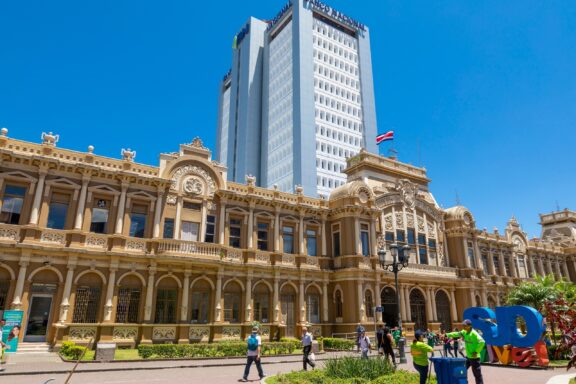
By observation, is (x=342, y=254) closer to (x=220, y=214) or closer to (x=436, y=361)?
(x=220, y=214)

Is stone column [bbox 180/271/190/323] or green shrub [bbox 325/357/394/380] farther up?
stone column [bbox 180/271/190/323]

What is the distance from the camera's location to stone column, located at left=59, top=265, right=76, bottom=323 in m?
23.0

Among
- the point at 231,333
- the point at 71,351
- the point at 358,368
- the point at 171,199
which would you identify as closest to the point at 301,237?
the point at 231,333

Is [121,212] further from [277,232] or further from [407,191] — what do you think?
[407,191]

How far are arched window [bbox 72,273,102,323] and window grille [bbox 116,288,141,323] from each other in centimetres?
124

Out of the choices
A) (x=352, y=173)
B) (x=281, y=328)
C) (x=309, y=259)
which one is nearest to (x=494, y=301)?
(x=352, y=173)

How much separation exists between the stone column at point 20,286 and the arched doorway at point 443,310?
109ft

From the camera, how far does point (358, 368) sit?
12508 millimetres

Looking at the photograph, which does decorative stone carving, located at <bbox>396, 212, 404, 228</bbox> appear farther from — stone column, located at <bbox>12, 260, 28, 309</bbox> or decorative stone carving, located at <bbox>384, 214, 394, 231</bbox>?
stone column, located at <bbox>12, 260, 28, 309</bbox>

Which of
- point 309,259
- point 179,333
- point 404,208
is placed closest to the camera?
point 179,333

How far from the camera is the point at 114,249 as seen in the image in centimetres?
2517

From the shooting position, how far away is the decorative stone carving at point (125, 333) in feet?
78.7

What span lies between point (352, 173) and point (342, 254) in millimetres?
9508

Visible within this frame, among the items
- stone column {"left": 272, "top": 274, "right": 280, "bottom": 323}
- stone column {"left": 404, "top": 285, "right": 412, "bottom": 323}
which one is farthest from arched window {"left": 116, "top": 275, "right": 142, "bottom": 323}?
stone column {"left": 404, "top": 285, "right": 412, "bottom": 323}
